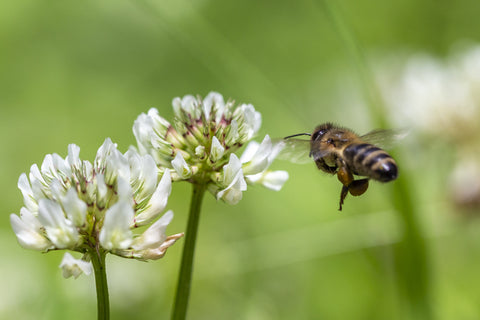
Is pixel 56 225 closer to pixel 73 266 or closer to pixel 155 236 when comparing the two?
pixel 73 266

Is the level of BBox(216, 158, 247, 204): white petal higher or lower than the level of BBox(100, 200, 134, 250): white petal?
higher

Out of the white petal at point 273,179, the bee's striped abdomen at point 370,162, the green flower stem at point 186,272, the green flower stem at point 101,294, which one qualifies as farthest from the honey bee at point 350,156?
the green flower stem at point 101,294

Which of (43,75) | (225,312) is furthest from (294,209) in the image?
(43,75)

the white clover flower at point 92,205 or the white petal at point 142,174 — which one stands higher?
the white petal at point 142,174

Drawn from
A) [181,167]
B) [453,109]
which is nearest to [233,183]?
[181,167]

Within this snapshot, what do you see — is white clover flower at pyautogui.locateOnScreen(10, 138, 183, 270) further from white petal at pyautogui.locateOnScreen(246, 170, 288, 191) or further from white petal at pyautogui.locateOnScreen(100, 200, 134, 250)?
white petal at pyautogui.locateOnScreen(246, 170, 288, 191)

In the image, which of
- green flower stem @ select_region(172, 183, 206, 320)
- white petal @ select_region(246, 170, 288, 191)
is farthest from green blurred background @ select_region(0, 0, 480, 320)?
green flower stem @ select_region(172, 183, 206, 320)

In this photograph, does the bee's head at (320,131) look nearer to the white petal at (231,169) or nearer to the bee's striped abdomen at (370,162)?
the bee's striped abdomen at (370,162)
